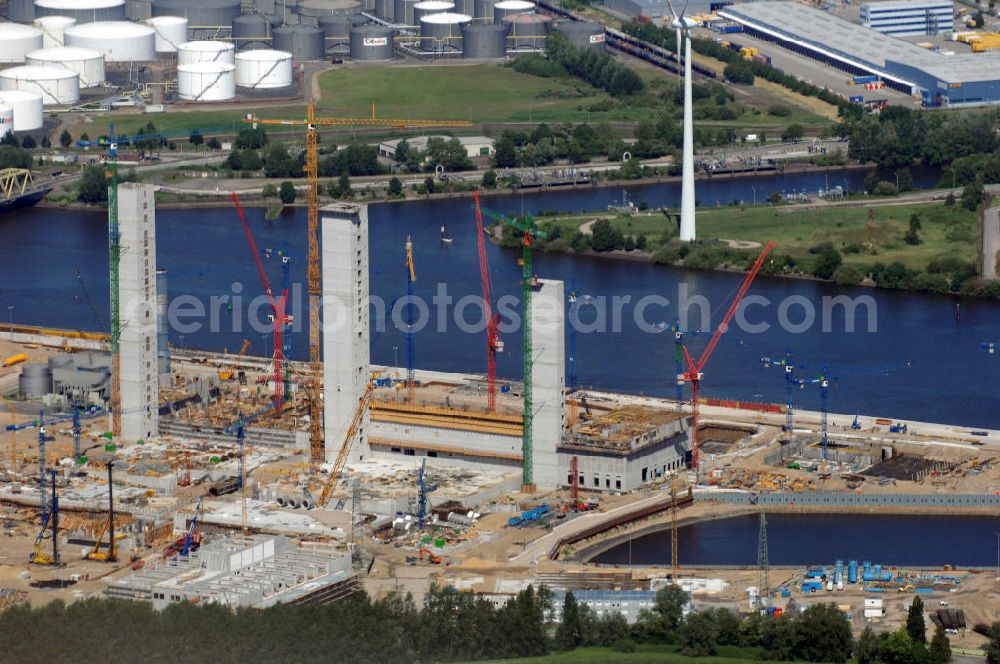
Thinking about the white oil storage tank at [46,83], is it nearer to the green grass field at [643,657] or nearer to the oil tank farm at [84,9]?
the oil tank farm at [84,9]

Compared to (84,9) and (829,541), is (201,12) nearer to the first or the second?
(84,9)

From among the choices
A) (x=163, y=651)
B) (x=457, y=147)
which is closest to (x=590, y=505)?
(x=163, y=651)

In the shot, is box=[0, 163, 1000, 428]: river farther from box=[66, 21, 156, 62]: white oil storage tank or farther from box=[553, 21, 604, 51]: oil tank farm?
box=[66, 21, 156, 62]: white oil storage tank

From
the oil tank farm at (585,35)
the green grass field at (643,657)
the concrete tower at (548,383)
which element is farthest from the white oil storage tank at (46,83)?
the green grass field at (643,657)

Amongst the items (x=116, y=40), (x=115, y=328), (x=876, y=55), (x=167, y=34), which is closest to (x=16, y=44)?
(x=116, y=40)

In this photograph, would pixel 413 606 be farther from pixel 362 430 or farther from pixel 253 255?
pixel 253 255

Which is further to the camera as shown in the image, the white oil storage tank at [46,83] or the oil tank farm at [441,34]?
the oil tank farm at [441,34]
